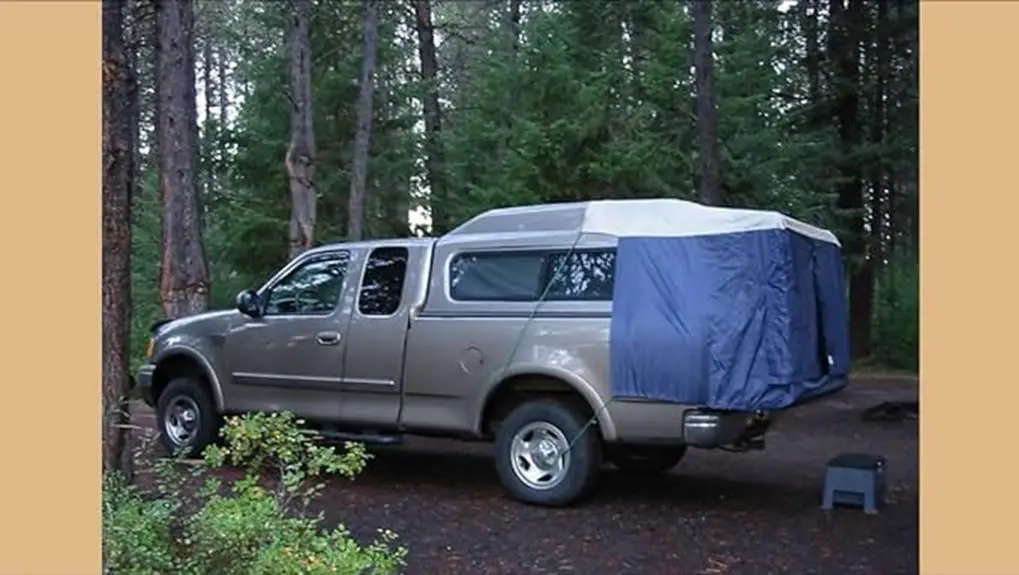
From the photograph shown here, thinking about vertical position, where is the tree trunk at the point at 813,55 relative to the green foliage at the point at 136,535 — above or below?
above

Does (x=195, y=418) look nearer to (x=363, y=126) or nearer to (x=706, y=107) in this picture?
(x=706, y=107)

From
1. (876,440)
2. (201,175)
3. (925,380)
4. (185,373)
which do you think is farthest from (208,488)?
(201,175)

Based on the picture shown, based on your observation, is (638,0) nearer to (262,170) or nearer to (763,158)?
(763,158)

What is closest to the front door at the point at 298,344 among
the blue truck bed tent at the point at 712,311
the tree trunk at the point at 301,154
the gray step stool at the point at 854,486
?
the blue truck bed tent at the point at 712,311

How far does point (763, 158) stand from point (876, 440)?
690 cm

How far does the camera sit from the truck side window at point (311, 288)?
883cm

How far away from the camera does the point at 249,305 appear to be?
9062mm

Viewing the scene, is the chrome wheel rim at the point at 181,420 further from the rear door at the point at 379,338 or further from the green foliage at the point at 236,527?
the green foliage at the point at 236,527

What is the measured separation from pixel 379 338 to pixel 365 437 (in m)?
0.82

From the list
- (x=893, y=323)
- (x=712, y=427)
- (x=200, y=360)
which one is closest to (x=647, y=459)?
(x=712, y=427)

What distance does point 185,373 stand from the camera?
966cm

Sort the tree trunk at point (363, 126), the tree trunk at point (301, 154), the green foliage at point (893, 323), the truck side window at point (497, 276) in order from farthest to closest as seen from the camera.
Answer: the green foliage at point (893, 323), the tree trunk at point (363, 126), the tree trunk at point (301, 154), the truck side window at point (497, 276)

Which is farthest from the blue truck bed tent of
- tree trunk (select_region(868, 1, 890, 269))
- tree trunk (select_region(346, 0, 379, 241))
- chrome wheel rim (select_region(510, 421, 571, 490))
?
tree trunk (select_region(868, 1, 890, 269))

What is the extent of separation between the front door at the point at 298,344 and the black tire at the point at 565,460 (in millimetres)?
1578
